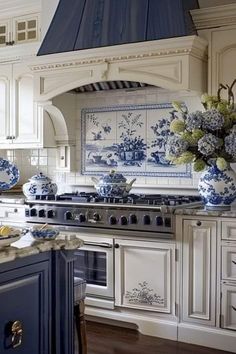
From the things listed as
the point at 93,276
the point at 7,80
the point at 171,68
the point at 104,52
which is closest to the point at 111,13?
the point at 104,52

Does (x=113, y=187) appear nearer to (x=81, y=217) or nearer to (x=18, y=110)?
(x=81, y=217)

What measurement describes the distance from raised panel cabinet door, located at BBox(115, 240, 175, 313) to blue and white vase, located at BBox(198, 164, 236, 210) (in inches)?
16.7

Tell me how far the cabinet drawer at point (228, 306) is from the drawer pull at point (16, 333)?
159 cm

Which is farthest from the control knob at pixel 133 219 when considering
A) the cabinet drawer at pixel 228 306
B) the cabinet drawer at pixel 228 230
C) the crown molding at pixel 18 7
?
the crown molding at pixel 18 7

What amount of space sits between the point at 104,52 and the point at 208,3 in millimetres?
945

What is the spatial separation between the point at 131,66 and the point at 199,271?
1.58 m

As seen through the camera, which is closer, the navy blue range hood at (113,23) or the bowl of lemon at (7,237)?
the bowl of lemon at (7,237)

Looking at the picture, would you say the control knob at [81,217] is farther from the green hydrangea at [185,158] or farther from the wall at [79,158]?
the green hydrangea at [185,158]

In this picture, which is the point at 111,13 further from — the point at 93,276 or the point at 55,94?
the point at 93,276

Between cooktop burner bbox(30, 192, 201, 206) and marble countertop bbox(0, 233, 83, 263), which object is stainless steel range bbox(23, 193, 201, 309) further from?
marble countertop bbox(0, 233, 83, 263)

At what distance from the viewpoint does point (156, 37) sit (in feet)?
11.7

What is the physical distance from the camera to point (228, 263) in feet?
10.2

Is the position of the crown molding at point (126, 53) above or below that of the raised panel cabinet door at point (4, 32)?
below

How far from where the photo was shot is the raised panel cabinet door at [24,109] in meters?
4.49
